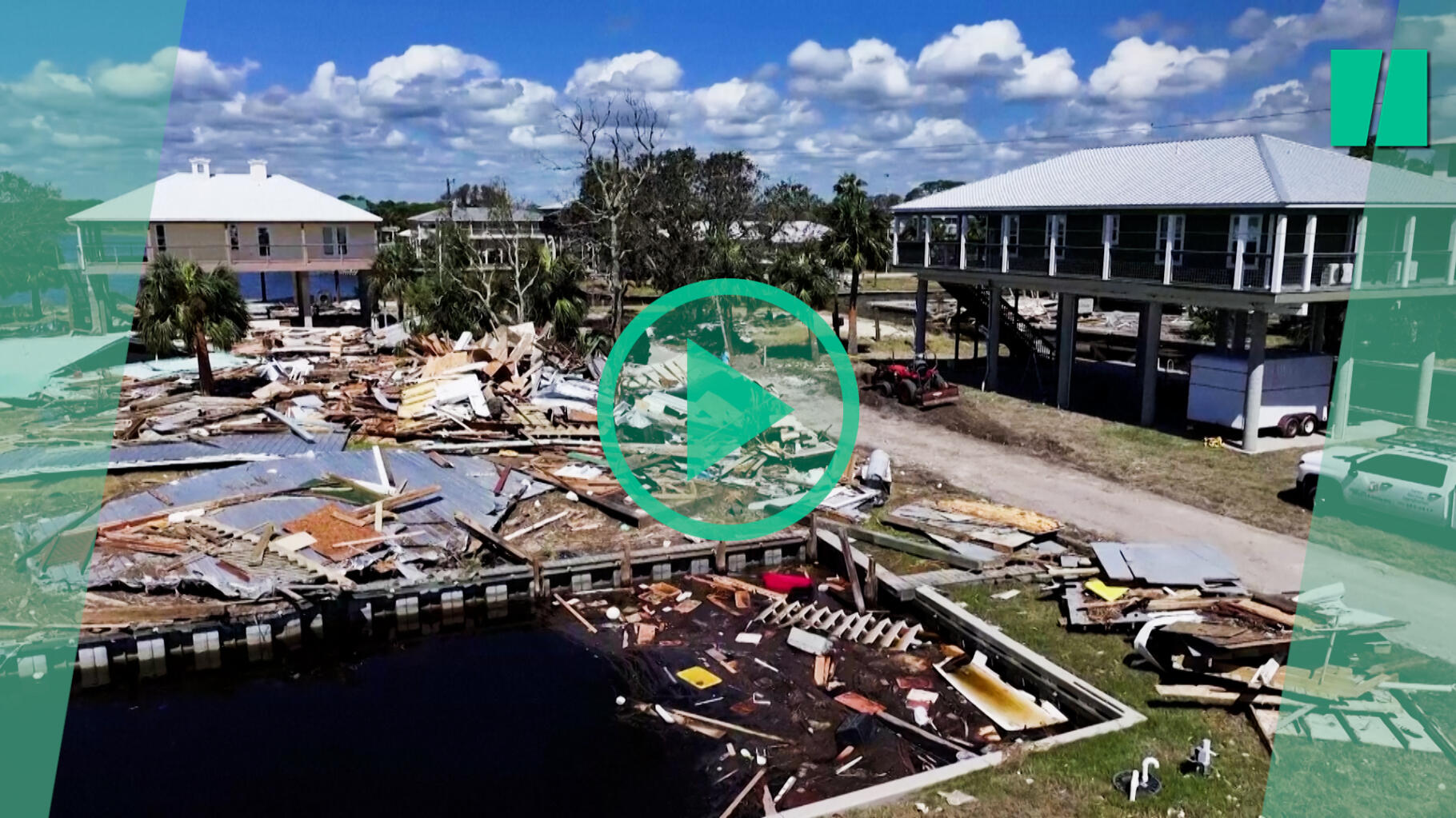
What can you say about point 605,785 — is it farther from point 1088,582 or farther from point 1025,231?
point 1025,231

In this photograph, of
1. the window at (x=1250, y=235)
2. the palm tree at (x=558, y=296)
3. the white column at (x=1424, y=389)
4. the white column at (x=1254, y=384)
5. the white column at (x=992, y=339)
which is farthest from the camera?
the palm tree at (x=558, y=296)

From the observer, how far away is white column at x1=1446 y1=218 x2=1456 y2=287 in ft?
87.8

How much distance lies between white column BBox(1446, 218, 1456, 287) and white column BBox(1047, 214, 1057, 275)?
32.9 ft

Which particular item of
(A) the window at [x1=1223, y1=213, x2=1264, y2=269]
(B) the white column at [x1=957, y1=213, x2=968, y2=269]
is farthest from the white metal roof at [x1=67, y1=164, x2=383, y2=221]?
(A) the window at [x1=1223, y1=213, x2=1264, y2=269]

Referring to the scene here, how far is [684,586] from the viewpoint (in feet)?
62.5

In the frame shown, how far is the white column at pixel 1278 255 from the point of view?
23.6m

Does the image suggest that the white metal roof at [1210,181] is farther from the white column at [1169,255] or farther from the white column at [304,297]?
the white column at [304,297]

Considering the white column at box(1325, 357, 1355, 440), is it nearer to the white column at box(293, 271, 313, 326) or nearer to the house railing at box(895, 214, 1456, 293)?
the house railing at box(895, 214, 1456, 293)

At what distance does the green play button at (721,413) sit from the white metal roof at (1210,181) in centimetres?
1037

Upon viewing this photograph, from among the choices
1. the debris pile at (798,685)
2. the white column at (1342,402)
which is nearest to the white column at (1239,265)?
the white column at (1342,402)

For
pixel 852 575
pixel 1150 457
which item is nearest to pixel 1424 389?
pixel 1150 457

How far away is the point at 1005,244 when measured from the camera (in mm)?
32312

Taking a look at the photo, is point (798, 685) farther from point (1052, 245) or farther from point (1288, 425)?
point (1052, 245)

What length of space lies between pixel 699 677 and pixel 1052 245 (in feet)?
66.8
